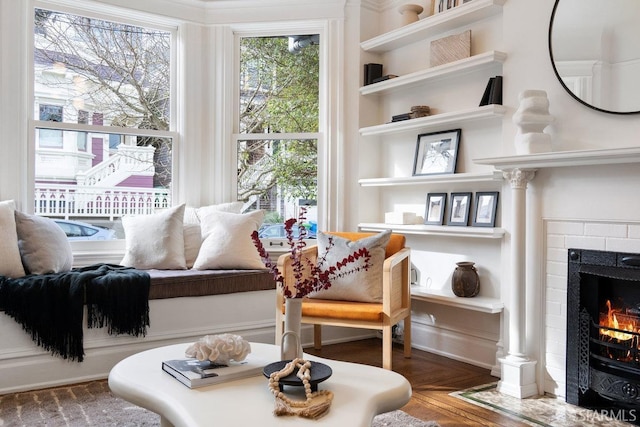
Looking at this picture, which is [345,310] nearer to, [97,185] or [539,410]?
[539,410]

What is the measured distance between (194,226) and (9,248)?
1.21 metres

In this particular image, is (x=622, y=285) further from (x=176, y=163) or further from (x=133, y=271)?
(x=176, y=163)

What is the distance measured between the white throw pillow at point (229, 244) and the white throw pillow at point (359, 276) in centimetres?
60

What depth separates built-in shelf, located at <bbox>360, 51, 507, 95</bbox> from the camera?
3197mm

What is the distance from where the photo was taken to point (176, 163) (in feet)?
13.8

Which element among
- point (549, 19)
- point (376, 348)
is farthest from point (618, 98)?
point (376, 348)

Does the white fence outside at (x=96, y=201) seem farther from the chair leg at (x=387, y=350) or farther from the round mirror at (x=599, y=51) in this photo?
the round mirror at (x=599, y=51)

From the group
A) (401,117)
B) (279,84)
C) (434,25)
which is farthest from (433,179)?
(279,84)

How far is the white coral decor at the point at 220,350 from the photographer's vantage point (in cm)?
189

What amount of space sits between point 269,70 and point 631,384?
322 centimetres

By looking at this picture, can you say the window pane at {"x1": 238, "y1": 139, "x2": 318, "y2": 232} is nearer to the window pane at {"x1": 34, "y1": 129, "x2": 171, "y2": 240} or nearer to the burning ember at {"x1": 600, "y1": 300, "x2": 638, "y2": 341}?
the window pane at {"x1": 34, "y1": 129, "x2": 171, "y2": 240}

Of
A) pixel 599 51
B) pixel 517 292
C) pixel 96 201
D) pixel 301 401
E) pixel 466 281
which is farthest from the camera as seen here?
pixel 96 201

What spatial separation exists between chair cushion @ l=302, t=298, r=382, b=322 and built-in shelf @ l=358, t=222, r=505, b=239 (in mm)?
694

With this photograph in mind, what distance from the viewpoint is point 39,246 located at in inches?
123
